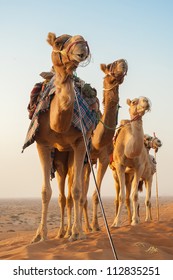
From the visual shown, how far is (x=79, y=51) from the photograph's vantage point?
6.00 m

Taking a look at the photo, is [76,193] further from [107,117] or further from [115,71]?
[115,71]

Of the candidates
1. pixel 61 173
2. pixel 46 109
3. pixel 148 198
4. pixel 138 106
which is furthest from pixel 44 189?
pixel 148 198

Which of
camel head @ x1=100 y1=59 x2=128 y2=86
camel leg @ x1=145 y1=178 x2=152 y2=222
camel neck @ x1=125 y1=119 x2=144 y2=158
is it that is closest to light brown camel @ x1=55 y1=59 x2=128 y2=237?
camel head @ x1=100 y1=59 x2=128 y2=86

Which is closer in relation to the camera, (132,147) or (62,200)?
(62,200)

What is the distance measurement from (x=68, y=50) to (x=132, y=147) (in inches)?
175

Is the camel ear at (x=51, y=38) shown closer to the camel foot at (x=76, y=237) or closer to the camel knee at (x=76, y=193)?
the camel knee at (x=76, y=193)

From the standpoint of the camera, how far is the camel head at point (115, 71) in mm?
8312

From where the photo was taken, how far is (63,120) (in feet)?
22.6

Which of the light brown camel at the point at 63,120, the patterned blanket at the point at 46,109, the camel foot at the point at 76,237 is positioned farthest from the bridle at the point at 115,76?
the camel foot at the point at 76,237

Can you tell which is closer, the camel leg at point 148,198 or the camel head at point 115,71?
the camel head at point 115,71

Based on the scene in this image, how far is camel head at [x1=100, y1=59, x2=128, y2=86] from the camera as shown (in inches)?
327

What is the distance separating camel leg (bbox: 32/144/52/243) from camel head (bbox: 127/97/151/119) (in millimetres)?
3235

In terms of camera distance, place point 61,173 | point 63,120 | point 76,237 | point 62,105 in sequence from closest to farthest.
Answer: point 62,105 < point 63,120 < point 76,237 < point 61,173
